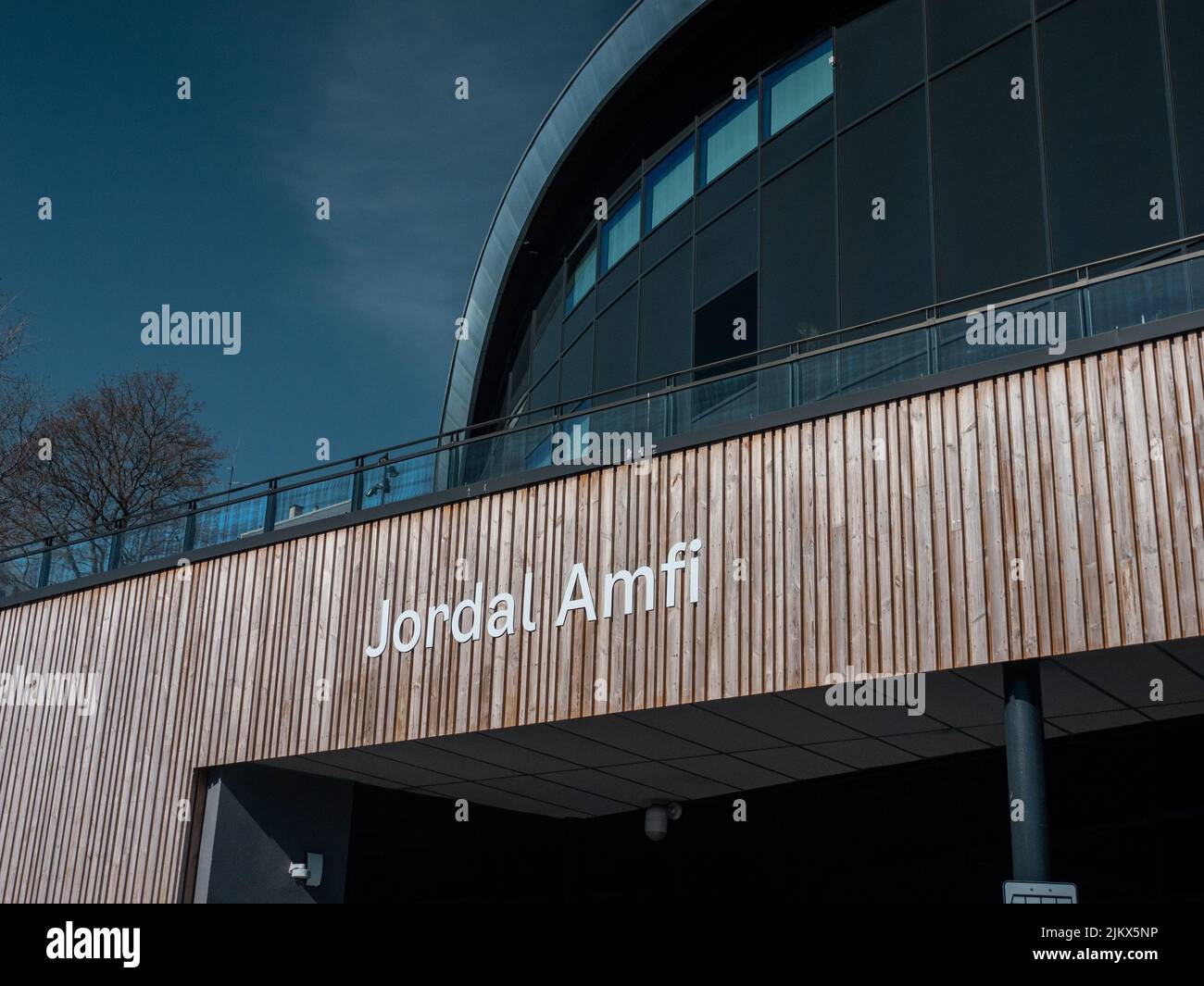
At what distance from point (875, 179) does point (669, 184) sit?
466 centimetres

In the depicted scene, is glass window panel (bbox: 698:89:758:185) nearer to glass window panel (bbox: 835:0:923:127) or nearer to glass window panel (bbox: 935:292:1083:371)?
glass window panel (bbox: 835:0:923:127)

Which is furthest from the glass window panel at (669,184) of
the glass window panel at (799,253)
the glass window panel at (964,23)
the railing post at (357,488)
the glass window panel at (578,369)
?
the railing post at (357,488)

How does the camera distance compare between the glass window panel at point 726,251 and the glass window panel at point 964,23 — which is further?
the glass window panel at point 726,251

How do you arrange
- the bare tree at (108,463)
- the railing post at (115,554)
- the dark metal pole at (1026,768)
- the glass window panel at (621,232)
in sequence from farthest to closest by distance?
the bare tree at (108,463)
the glass window panel at (621,232)
the railing post at (115,554)
the dark metal pole at (1026,768)

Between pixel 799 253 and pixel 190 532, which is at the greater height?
pixel 799 253

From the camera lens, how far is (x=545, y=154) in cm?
2222

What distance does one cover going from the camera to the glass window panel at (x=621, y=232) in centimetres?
2031

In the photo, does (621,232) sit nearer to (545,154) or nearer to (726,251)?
(545,154)

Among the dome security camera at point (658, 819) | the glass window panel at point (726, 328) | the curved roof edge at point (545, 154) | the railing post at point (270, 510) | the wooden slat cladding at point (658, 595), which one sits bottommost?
the dome security camera at point (658, 819)

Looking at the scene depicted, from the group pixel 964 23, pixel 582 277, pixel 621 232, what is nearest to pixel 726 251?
pixel 621 232

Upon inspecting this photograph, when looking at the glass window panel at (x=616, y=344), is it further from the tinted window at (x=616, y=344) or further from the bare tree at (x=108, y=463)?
the bare tree at (x=108, y=463)

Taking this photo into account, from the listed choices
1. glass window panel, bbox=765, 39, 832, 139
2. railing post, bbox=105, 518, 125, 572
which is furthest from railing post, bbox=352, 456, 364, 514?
glass window panel, bbox=765, 39, 832, 139

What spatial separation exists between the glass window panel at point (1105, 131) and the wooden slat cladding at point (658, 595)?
10.2 feet
